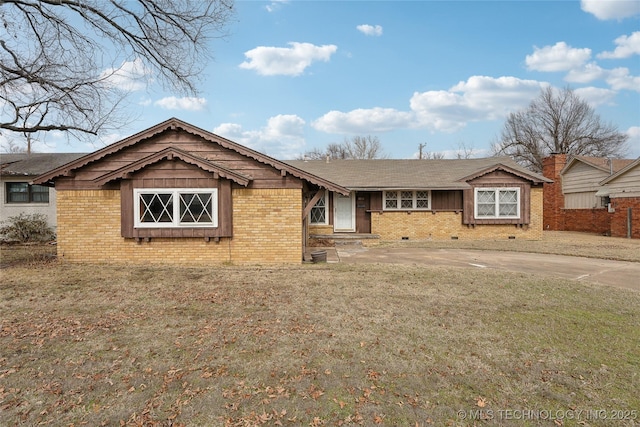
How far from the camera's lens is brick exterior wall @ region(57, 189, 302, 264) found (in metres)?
9.76

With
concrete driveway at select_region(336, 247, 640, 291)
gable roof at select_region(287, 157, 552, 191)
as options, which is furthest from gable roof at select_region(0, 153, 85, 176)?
concrete driveway at select_region(336, 247, 640, 291)

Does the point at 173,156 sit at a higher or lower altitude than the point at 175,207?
higher

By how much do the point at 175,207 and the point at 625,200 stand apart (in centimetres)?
2085

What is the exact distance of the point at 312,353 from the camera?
13.8ft

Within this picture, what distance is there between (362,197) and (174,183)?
9.55 m

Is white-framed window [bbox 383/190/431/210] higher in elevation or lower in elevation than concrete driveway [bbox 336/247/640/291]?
higher

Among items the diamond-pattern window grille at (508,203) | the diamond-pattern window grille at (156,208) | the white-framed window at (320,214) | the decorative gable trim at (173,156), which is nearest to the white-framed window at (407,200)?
the white-framed window at (320,214)

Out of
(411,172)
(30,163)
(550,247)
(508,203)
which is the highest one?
(30,163)

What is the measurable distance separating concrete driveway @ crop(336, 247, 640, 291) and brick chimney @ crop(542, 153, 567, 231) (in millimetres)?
13465

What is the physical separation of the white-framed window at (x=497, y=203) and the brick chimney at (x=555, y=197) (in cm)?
862

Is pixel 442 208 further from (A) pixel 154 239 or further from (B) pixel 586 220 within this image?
(A) pixel 154 239

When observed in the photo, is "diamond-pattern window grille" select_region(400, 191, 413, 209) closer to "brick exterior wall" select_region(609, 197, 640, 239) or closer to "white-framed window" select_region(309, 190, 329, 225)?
"white-framed window" select_region(309, 190, 329, 225)

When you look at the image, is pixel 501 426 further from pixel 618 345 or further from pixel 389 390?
pixel 618 345

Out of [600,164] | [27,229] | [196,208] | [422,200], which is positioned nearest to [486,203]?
[422,200]
